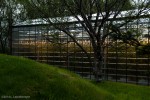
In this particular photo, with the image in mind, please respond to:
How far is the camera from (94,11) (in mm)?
13055

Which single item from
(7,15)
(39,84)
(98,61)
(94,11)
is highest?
(7,15)

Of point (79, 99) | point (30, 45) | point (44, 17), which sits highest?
point (44, 17)

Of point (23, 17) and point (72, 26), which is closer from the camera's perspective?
point (72, 26)

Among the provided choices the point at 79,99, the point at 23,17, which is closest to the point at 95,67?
the point at 79,99

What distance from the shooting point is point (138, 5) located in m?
11.8

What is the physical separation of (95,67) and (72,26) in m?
4.13

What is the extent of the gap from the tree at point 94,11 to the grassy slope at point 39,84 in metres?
4.50

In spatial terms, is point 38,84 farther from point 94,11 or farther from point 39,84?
point 94,11

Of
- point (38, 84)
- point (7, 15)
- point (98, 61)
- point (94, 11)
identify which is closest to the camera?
point (38, 84)

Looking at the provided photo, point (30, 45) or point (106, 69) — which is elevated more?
point (30, 45)

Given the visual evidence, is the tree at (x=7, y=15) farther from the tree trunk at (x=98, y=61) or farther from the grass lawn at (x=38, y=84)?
the grass lawn at (x=38, y=84)

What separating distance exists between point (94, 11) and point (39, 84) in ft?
23.6

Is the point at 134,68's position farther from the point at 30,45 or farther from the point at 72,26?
the point at 30,45

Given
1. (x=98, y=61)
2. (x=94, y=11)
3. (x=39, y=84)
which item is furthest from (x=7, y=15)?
(x=39, y=84)
